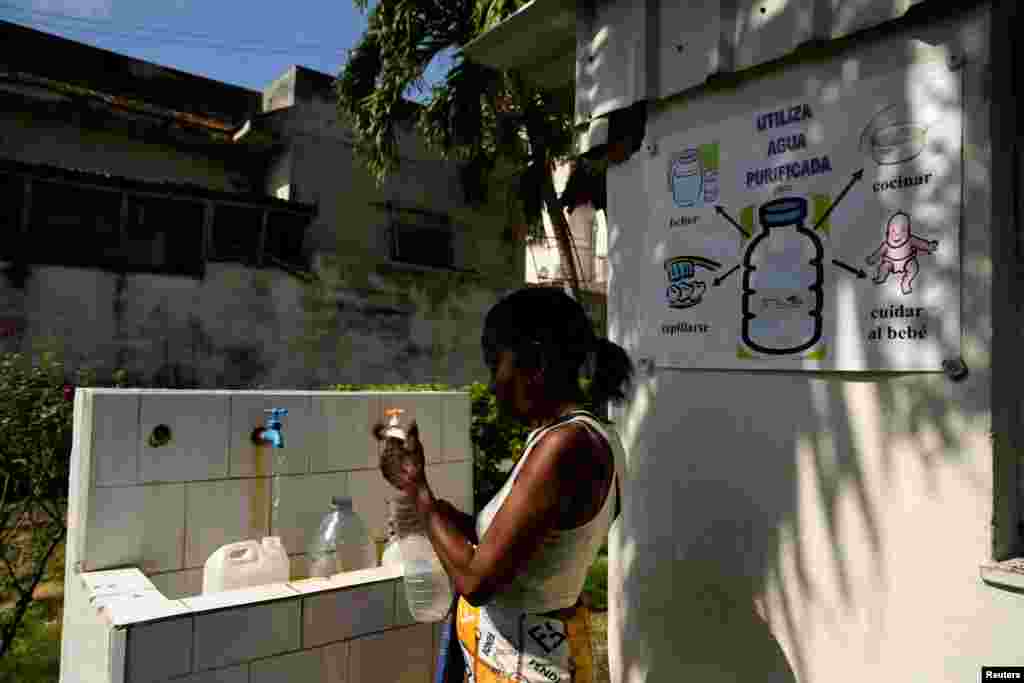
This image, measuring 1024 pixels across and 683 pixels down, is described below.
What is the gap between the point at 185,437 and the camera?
213 centimetres

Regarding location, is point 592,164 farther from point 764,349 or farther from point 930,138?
point 930,138

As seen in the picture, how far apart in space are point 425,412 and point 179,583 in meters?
0.99

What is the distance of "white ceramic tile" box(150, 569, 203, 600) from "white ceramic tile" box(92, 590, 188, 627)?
1.05 feet

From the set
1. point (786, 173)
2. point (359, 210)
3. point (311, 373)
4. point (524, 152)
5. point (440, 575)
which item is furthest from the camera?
point (359, 210)

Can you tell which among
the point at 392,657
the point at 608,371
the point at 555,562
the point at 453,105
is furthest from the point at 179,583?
the point at 453,105

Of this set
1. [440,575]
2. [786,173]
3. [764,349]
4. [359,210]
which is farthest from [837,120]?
[359,210]

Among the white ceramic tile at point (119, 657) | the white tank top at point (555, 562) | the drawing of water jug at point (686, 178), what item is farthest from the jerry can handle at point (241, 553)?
the drawing of water jug at point (686, 178)

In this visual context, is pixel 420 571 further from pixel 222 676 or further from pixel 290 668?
pixel 222 676

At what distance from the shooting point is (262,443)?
2.28 m

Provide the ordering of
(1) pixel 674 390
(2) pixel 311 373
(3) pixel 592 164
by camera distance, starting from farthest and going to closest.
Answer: (2) pixel 311 373 < (3) pixel 592 164 < (1) pixel 674 390

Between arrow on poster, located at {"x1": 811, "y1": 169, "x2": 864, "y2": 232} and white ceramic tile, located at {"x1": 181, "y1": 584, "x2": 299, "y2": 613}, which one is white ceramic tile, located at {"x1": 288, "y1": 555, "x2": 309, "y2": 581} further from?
arrow on poster, located at {"x1": 811, "y1": 169, "x2": 864, "y2": 232}

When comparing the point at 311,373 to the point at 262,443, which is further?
the point at 311,373

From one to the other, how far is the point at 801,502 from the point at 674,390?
52 cm

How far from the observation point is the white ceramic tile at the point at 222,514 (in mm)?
2139
